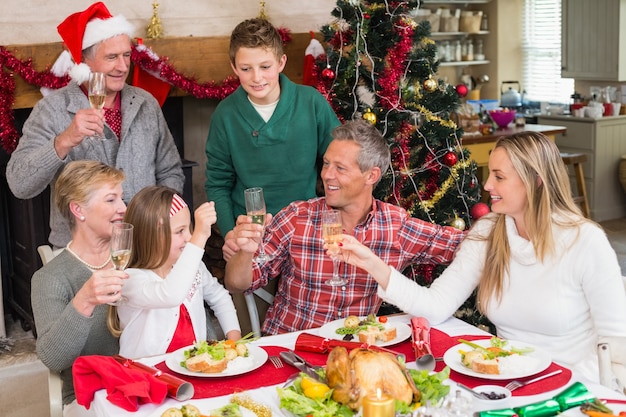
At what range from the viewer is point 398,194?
13.8 ft

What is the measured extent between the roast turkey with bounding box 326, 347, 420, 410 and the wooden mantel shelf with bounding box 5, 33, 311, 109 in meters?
Answer: 2.95

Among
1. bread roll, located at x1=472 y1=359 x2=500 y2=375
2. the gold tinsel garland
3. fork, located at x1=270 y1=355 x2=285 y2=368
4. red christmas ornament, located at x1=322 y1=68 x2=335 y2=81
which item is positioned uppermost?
red christmas ornament, located at x1=322 y1=68 x2=335 y2=81

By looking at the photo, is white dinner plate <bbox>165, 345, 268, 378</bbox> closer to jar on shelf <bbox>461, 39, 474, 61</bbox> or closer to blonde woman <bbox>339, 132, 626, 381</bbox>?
blonde woman <bbox>339, 132, 626, 381</bbox>

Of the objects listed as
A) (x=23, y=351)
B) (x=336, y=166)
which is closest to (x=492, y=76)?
(x=23, y=351)

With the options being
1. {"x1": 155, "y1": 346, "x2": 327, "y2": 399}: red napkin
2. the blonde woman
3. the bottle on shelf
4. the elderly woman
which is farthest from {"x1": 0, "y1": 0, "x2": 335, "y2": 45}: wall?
the bottle on shelf

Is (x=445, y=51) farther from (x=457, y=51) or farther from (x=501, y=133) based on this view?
(x=501, y=133)

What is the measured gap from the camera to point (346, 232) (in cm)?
284

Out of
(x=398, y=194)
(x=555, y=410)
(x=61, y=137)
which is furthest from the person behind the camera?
(x=398, y=194)

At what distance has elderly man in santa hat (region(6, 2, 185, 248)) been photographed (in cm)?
316

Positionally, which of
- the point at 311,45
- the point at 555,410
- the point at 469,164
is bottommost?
the point at 555,410

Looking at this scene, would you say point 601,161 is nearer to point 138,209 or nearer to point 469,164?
point 469,164

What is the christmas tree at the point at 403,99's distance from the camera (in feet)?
13.4

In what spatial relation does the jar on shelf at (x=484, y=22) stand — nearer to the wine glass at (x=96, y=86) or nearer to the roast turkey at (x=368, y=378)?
the wine glass at (x=96, y=86)

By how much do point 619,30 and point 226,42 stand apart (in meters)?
4.27
